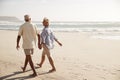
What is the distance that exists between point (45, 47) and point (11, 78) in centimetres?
135

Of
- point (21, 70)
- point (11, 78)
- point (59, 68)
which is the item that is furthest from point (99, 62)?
point (11, 78)

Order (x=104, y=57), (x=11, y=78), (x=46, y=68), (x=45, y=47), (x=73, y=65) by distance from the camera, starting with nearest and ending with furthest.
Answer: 1. (x=11, y=78)
2. (x=45, y=47)
3. (x=46, y=68)
4. (x=73, y=65)
5. (x=104, y=57)

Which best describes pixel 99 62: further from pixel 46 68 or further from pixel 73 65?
pixel 46 68

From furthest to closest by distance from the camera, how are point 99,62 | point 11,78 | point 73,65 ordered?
point 99,62 < point 73,65 < point 11,78

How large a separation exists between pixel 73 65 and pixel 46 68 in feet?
3.46

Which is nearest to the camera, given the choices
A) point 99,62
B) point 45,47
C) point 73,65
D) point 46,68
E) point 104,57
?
point 45,47

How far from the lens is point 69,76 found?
7.12m

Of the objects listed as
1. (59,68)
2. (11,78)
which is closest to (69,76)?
(59,68)

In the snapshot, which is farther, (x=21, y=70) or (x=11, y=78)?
(x=21, y=70)

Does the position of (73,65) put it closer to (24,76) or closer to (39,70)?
(39,70)

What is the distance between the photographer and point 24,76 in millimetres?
6977

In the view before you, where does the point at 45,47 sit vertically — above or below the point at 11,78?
above

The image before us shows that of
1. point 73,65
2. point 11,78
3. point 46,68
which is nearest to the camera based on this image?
point 11,78

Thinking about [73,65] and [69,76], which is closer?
[69,76]
